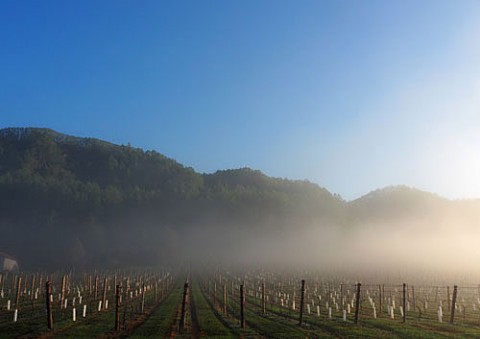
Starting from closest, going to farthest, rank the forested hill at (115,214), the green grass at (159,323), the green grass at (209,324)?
the green grass at (159,323)
the green grass at (209,324)
the forested hill at (115,214)

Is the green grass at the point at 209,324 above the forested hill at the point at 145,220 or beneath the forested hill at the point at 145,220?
beneath

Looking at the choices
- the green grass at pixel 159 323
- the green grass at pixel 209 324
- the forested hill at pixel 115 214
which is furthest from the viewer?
the forested hill at pixel 115 214

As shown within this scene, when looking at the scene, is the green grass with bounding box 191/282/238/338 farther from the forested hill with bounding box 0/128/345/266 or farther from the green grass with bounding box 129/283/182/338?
the forested hill with bounding box 0/128/345/266

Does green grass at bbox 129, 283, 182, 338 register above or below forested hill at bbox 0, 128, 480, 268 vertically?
below

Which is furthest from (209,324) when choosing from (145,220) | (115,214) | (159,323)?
(145,220)

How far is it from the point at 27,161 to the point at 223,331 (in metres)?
174

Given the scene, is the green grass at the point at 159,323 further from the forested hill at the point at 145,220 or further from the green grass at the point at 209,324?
the forested hill at the point at 145,220

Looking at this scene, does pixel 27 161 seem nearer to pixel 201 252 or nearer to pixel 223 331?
pixel 201 252

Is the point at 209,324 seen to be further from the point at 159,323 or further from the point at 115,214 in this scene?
the point at 115,214

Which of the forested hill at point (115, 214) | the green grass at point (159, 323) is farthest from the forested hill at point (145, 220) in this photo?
the green grass at point (159, 323)

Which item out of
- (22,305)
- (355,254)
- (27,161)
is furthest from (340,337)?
(27,161)

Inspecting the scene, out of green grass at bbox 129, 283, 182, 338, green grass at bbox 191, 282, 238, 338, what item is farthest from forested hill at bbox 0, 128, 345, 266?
green grass at bbox 191, 282, 238, 338

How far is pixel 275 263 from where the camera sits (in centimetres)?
12825

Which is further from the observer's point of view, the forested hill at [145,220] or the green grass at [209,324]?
the forested hill at [145,220]
